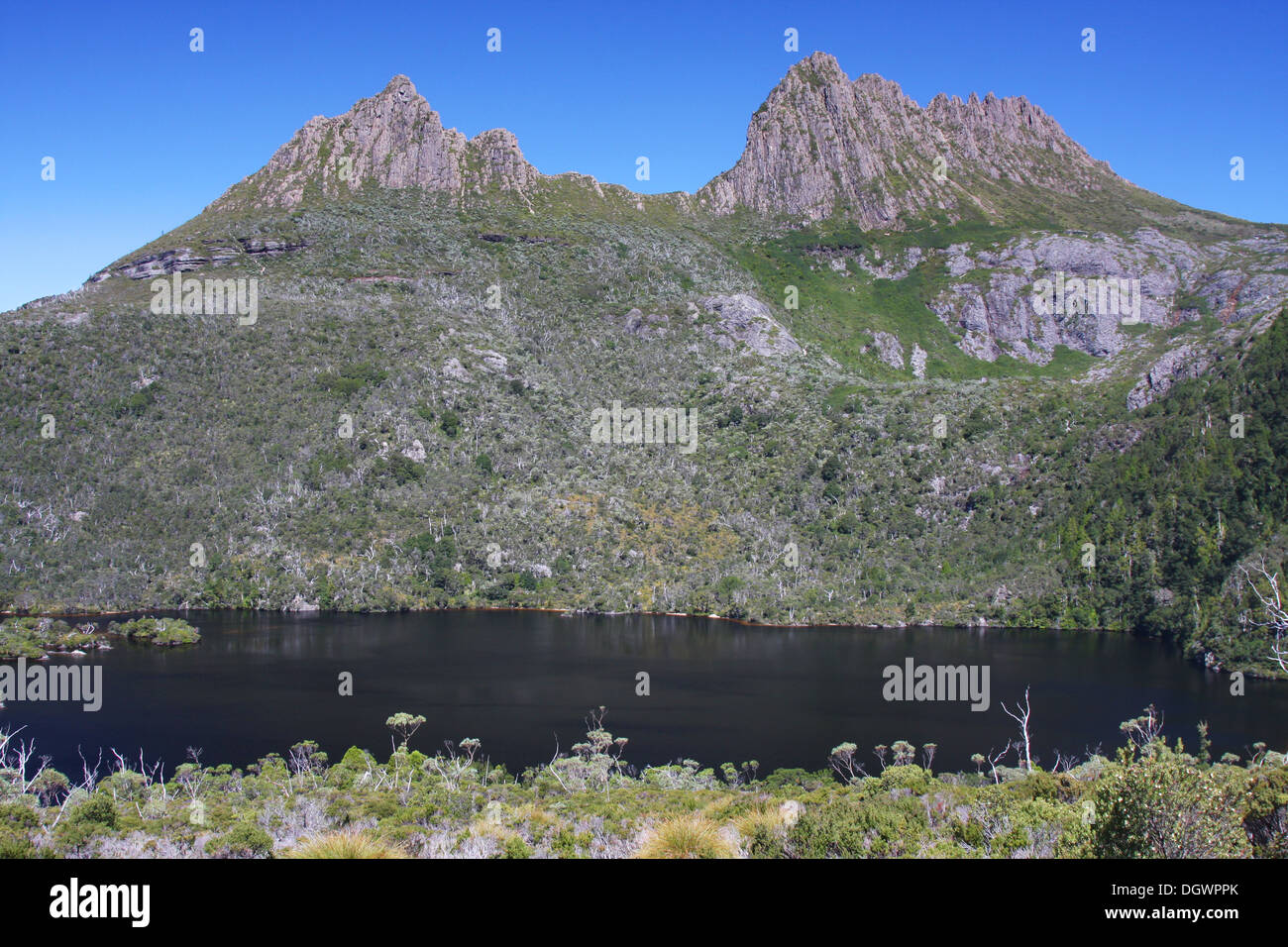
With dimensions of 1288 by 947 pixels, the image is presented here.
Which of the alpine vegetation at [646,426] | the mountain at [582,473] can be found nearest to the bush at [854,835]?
the mountain at [582,473]

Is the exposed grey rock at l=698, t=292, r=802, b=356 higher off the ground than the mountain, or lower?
higher

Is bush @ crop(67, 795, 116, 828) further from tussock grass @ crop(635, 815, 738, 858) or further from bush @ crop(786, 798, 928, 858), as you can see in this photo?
bush @ crop(786, 798, 928, 858)

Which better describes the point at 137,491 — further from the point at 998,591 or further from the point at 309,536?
the point at 998,591

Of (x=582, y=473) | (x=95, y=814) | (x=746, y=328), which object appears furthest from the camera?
(x=746, y=328)

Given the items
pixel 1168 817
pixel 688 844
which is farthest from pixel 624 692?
pixel 1168 817

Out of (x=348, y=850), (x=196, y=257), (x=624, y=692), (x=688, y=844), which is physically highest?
(x=196, y=257)

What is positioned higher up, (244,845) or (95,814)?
(244,845)

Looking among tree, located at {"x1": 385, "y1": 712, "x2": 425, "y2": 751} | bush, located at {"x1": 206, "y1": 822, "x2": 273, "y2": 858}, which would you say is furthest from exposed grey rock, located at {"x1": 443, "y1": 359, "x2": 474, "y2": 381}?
bush, located at {"x1": 206, "y1": 822, "x2": 273, "y2": 858}

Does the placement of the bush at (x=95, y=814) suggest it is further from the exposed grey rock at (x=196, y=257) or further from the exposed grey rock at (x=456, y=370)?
the exposed grey rock at (x=196, y=257)

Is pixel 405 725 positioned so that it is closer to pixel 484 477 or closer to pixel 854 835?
pixel 854 835
